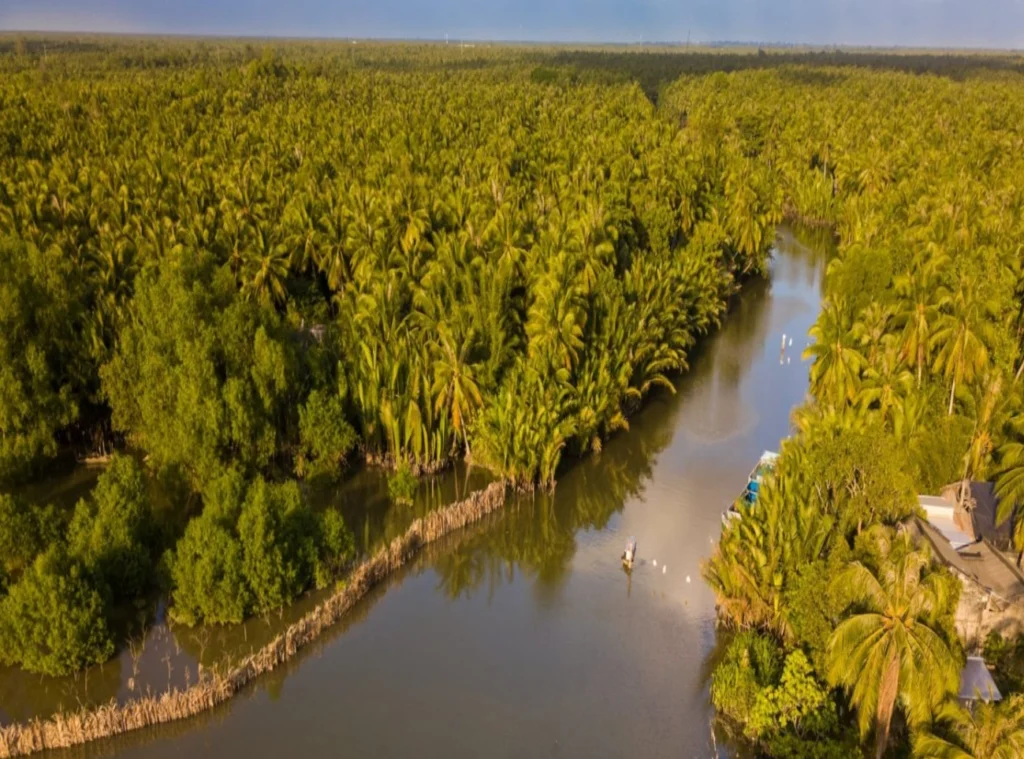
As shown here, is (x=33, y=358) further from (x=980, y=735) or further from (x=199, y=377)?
(x=980, y=735)

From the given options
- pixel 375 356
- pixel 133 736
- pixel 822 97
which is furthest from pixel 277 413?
pixel 822 97

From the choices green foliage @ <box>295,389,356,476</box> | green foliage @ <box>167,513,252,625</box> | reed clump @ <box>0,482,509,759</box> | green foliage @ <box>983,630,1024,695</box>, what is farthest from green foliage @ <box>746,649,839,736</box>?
green foliage @ <box>295,389,356,476</box>

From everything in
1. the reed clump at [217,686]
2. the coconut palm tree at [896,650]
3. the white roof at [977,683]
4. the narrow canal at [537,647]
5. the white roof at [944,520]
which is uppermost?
the coconut palm tree at [896,650]

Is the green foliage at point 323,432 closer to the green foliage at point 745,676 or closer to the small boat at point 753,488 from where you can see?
the small boat at point 753,488

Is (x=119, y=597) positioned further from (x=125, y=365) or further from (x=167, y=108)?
(x=167, y=108)

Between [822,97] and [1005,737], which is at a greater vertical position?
[822,97]

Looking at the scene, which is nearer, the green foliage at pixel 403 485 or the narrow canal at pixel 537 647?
the narrow canal at pixel 537 647

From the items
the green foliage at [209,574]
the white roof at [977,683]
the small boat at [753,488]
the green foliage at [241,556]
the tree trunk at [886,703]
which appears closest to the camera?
the tree trunk at [886,703]

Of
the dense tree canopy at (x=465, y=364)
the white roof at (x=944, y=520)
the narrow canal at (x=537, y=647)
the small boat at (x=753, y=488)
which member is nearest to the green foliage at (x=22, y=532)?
the dense tree canopy at (x=465, y=364)
